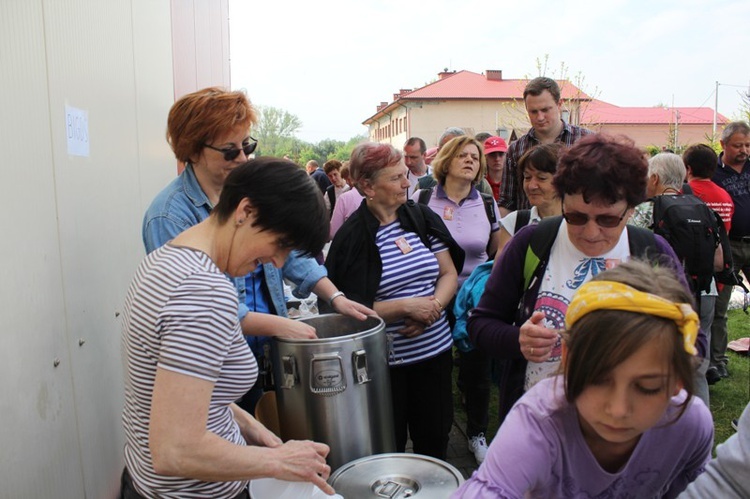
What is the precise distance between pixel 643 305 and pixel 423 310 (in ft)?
6.20

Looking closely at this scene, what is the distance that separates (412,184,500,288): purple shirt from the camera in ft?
13.4

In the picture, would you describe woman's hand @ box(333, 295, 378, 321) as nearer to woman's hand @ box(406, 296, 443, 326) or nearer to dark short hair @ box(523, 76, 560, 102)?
woman's hand @ box(406, 296, 443, 326)

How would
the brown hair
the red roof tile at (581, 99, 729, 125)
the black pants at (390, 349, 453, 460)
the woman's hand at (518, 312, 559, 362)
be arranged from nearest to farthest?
the woman's hand at (518, 312, 559, 362)
the black pants at (390, 349, 453, 460)
the brown hair
the red roof tile at (581, 99, 729, 125)

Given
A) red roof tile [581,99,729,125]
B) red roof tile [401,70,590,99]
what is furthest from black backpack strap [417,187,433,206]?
red roof tile [581,99,729,125]

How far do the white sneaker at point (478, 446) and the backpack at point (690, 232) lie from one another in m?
1.70

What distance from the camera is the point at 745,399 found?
485 cm

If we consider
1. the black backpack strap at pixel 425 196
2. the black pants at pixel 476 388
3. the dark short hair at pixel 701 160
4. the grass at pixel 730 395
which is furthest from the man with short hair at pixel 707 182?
A: the black backpack strap at pixel 425 196

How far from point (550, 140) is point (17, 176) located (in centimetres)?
337

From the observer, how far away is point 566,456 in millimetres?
1333

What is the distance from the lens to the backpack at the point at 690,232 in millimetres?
4027

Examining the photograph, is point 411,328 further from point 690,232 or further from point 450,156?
point 690,232

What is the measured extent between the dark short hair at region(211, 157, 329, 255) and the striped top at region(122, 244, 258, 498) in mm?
176

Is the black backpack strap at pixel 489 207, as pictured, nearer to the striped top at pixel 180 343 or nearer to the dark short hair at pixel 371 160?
the dark short hair at pixel 371 160

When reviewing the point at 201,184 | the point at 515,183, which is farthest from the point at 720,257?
the point at 201,184
